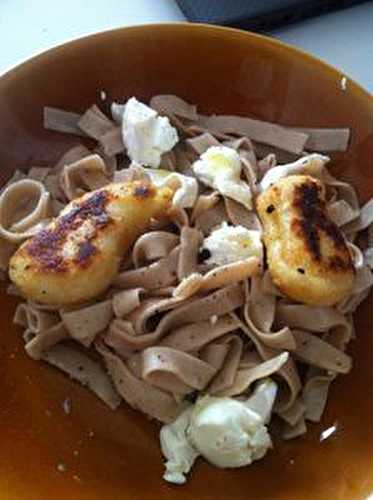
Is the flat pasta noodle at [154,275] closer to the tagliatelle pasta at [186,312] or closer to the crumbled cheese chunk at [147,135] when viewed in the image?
the tagliatelle pasta at [186,312]

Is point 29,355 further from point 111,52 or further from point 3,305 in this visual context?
point 111,52

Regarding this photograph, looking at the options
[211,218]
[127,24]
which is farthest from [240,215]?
[127,24]

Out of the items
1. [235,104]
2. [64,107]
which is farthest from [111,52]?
[235,104]

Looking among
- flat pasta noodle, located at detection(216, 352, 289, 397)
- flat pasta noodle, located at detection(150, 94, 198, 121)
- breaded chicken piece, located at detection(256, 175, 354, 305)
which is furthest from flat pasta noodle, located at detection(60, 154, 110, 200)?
flat pasta noodle, located at detection(216, 352, 289, 397)

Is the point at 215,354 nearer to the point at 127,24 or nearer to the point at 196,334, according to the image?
the point at 196,334

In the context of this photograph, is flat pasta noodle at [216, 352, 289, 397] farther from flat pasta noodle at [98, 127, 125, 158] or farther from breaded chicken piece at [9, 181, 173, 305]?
flat pasta noodle at [98, 127, 125, 158]
